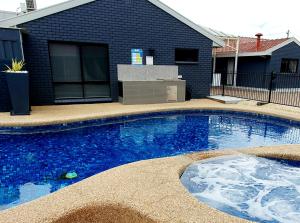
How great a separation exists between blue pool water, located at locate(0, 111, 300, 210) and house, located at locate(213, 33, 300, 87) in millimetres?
7624

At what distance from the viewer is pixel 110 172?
322 cm

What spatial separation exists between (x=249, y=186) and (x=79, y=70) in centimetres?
739

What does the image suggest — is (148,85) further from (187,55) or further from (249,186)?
(249,186)

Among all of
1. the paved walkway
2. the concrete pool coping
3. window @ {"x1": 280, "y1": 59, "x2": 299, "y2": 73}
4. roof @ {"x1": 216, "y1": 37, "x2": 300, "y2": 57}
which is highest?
roof @ {"x1": 216, "y1": 37, "x2": 300, "y2": 57}

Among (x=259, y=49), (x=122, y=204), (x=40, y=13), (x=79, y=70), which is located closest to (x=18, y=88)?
(x=79, y=70)

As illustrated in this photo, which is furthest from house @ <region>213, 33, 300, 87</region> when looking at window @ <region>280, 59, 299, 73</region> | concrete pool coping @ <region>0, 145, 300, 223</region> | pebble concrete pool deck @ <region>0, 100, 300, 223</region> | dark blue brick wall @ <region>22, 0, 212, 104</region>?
concrete pool coping @ <region>0, 145, 300, 223</region>

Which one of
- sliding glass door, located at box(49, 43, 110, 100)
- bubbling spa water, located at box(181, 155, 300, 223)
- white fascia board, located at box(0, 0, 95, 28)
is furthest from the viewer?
sliding glass door, located at box(49, 43, 110, 100)

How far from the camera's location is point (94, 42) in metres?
8.66

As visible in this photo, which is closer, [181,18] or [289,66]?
[181,18]

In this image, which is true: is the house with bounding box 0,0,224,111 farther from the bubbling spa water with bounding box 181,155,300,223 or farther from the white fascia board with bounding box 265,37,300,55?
the bubbling spa water with bounding box 181,155,300,223

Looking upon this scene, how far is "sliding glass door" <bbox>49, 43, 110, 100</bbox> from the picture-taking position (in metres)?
8.48

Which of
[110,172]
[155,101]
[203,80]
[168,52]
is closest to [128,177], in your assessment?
[110,172]

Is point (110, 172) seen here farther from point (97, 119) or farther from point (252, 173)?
point (97, 119)

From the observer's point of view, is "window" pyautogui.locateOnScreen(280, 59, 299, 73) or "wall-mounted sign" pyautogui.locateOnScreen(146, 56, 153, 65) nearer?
"wall-mounted sign" pyautogui.locateOnScreen(146, 56, 153, 65)
